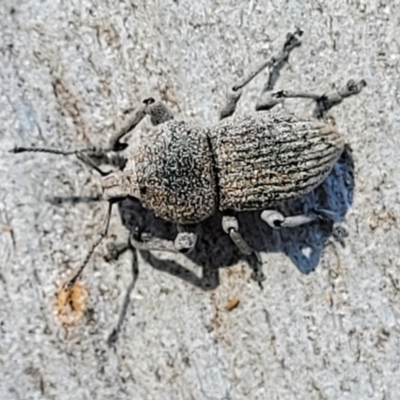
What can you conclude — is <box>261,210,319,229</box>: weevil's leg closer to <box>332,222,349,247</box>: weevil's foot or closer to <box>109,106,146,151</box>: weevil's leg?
<box>332,222,349,247</box>: weevil's foot

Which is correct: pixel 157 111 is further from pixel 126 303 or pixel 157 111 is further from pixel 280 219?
pixel 126 303

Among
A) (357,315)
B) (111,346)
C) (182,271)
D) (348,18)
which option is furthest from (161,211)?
(348,18)

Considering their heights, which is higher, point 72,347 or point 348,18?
point 348,18

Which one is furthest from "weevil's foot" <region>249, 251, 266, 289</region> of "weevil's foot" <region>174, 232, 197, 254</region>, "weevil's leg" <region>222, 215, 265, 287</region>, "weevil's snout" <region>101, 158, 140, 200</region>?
"weevil's snout" <region>101, 158, 140, 200</region>

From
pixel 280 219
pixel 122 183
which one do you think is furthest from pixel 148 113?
pixel 280 219

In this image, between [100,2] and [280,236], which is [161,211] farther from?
[100,2]
